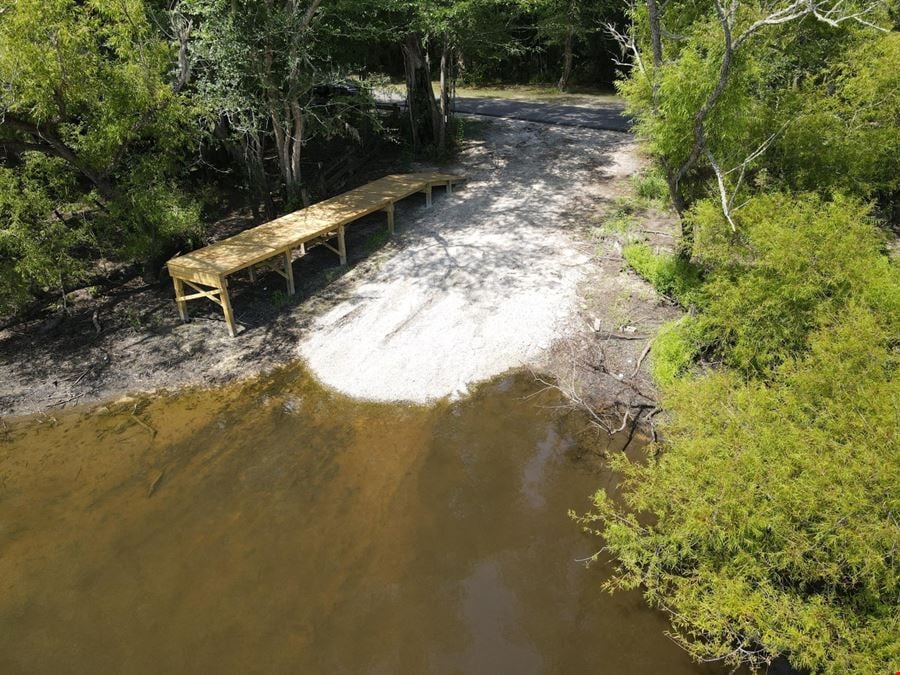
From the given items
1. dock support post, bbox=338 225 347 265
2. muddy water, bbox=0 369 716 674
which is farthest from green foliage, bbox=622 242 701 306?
dock support post, bbox=338 225 347 265

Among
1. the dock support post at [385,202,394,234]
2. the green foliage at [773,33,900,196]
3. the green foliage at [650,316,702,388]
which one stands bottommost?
the green foliage at [650,316,702,388]

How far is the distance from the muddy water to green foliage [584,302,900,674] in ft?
3.13

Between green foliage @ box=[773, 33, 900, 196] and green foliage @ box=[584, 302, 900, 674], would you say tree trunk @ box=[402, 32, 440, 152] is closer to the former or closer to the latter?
green foliage @ box=[773, 33, 900, 196]

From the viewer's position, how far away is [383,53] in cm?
1552

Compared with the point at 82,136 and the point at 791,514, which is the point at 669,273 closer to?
the point at 791,514

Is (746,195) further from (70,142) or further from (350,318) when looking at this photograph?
(70,142)

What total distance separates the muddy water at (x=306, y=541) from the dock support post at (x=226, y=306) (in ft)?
4.36

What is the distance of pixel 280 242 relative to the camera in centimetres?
958

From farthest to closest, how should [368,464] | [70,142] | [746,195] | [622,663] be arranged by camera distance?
1. [70,142]
2. [746,195]
3. [368,464]
4. [622,663]

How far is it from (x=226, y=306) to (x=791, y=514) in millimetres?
7990

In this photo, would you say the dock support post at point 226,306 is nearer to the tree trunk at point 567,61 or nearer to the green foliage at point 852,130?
the green foliage at point 852,130

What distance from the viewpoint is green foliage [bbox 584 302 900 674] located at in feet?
12.7

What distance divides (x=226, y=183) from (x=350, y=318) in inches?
277

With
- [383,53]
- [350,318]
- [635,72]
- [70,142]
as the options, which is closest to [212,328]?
[350,318]
